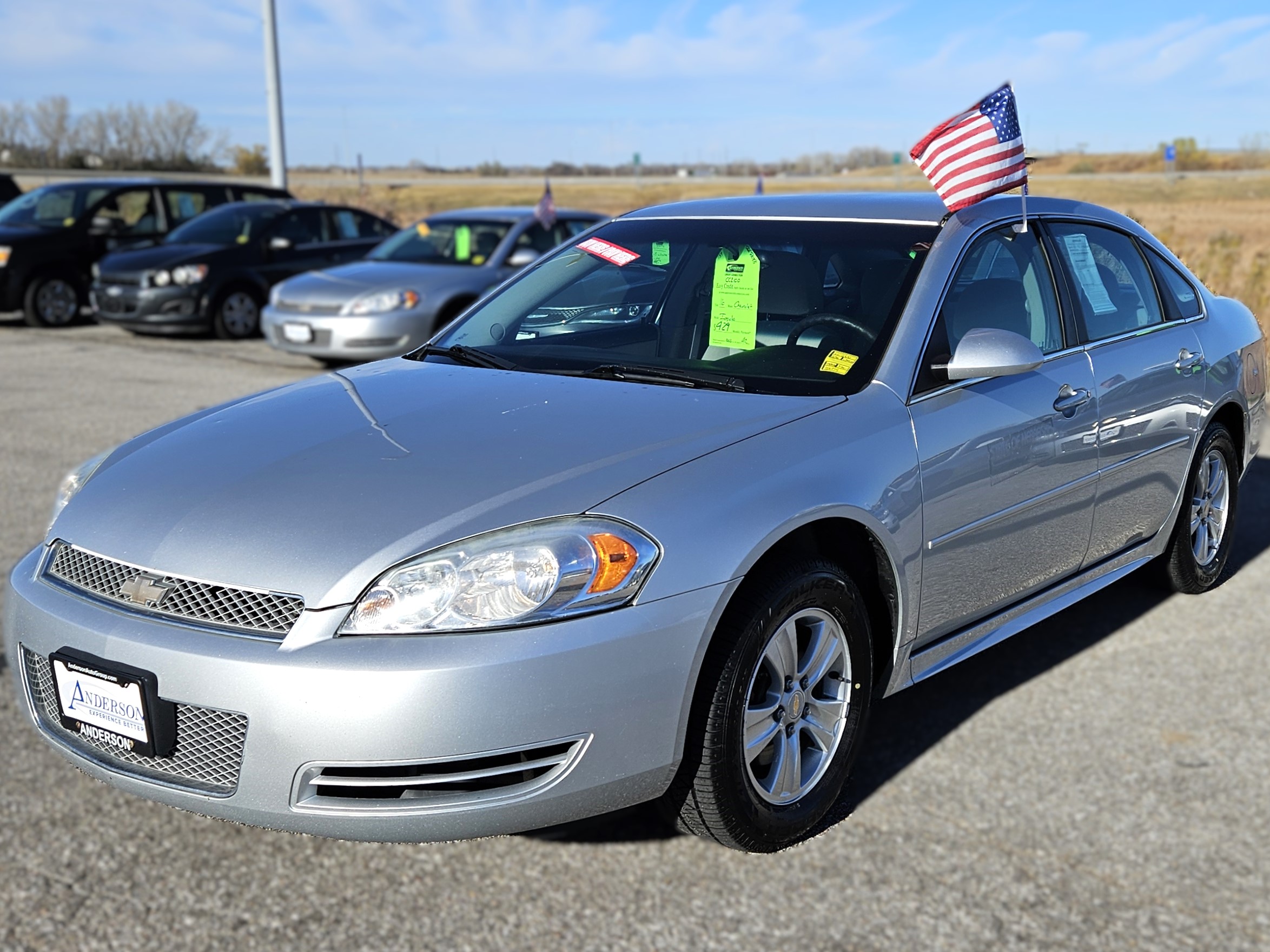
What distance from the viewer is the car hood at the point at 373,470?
2.70m

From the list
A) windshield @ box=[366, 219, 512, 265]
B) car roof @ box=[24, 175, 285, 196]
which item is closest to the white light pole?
car roof @ box=[24, 175, 285, 196]

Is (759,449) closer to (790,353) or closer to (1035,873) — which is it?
(790,353)

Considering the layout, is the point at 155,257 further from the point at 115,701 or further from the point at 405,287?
the point at 115,701

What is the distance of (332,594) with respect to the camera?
259 cm

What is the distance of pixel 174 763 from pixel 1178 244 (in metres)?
16.2

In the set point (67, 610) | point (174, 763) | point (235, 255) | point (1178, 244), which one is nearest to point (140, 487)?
point (67, 610)

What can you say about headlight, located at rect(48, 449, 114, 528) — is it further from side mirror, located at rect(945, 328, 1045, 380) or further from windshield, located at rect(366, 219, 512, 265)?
windshield, located at rect(366, 219, 512, 265)

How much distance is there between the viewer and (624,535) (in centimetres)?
270

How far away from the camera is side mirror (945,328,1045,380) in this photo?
11.3ft

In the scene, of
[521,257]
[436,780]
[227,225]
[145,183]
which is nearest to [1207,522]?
[436,780]

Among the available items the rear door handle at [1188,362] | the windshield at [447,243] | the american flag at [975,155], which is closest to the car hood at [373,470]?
the american flag at [975,155]

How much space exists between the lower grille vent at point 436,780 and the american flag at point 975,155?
7.63ft

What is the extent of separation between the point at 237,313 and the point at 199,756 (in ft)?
40.2

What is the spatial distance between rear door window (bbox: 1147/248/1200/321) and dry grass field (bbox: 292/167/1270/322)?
576mm
